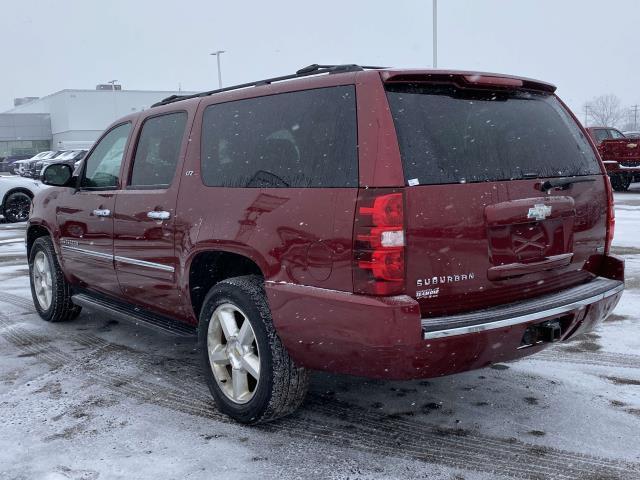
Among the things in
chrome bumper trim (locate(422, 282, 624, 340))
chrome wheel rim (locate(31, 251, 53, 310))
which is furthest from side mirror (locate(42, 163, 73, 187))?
chrome bumper trim (locate(422, 282, 624, 340))

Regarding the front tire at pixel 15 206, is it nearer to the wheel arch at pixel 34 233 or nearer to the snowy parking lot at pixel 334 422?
the wheel arch at pixel 34 233

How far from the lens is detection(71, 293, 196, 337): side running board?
166 inches

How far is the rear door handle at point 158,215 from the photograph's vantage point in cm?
407

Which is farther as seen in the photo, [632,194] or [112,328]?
[632,194]

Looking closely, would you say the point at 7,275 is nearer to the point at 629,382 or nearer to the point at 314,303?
the point at 314,303

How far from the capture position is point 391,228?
9.45ft

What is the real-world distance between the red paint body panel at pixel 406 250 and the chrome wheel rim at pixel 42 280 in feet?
8.88

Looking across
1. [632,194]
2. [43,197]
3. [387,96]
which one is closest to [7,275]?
[43,197]

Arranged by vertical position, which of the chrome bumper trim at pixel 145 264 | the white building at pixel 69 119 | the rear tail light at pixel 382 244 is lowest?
the chrome bumper trim at pixel 145 264

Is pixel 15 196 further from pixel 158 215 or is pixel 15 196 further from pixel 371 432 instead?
pixel 371 432

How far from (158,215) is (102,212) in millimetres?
877

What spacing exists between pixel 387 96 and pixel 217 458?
191cm

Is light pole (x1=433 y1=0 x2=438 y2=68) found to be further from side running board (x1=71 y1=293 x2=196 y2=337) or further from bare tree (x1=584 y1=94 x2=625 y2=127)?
bare tree (x1=584 y1=94 x2=625 y2=127)

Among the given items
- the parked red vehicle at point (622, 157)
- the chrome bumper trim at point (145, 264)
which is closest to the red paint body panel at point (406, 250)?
the chrome bumper trim at point (145, 264)
